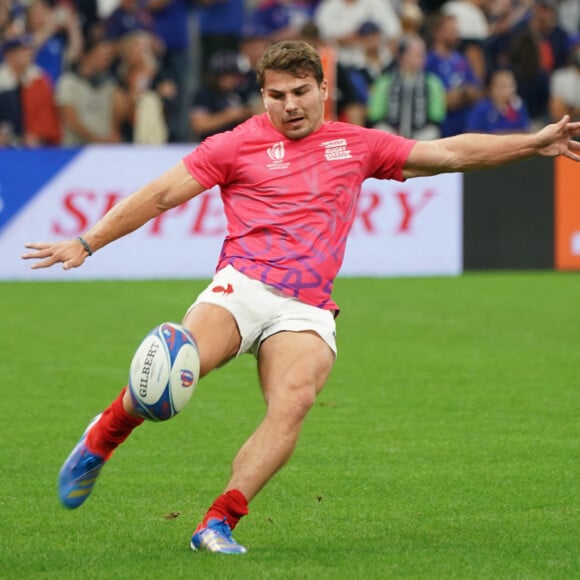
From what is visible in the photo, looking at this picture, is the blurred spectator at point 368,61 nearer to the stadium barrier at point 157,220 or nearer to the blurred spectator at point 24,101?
the stadium barrier at point 157,220

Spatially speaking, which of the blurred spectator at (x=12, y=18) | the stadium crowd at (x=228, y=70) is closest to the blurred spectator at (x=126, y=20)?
the stadium crowd at (x=228, y=70)

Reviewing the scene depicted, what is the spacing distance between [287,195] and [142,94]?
11.8 m

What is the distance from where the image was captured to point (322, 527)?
6.29 m

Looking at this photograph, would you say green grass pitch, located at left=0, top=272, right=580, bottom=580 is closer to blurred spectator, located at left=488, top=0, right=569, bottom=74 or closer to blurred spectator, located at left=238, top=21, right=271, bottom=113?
blurred spectator, located at left=238, top=21, right=271, bottom=113

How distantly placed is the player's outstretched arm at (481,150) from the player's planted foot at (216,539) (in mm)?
1730

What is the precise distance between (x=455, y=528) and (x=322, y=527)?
573 millimetres

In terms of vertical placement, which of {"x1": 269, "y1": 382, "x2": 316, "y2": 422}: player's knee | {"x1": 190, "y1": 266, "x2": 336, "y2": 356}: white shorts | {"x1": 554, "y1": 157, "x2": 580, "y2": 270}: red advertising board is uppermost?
{"x1": 190, "y1": 266, "x2": 336, "y2": 356}: white shorts

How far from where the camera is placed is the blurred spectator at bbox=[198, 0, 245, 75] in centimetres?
1864

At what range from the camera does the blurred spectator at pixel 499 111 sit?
18.1 m

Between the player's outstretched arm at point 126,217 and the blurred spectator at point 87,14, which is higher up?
the blurred spectator at point 87,14

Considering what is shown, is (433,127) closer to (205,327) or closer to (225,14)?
(225,14)

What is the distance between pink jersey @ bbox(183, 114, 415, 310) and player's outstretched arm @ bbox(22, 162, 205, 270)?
70 mm

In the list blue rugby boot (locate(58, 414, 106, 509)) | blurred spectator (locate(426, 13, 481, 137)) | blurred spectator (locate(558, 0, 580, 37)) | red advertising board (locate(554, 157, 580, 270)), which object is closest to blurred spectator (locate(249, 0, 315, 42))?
blurred spectator (locate(426, 13, 481, 137))

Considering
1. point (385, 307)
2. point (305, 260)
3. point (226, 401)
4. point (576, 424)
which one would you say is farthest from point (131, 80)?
point (305, 260)
